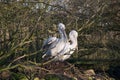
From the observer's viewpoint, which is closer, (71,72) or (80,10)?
(71,72)

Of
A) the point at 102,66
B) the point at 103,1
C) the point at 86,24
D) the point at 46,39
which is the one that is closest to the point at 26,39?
the point at 46,39

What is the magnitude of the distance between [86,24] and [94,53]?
1411 millimetres

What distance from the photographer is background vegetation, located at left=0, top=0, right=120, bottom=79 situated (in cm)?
570

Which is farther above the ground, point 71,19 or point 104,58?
point 71,19

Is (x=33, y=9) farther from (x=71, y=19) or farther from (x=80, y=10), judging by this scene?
(x=80, y=10)

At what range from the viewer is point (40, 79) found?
20.2 ft

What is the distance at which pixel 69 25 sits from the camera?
8.09 meters

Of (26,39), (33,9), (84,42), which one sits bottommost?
(84,42)

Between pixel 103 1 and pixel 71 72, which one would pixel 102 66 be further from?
pixel 71 72

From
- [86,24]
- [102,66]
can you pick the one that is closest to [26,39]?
[86,24]

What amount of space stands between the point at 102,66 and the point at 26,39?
4.19 meters

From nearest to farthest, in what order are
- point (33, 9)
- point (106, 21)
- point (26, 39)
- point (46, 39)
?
point (26, 39), point (33, 9), point (46, 39), point (106, 21)

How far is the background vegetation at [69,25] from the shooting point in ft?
18.7

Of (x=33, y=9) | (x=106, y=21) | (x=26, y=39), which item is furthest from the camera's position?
(x=106, y=21)
